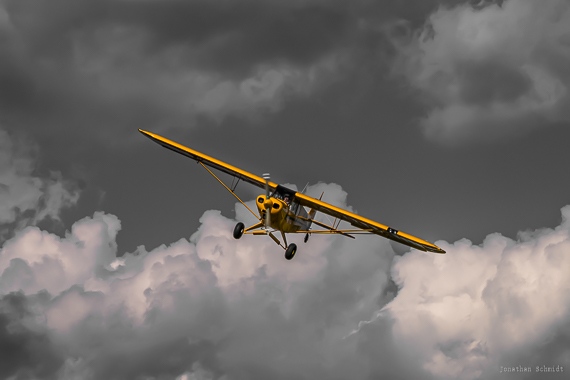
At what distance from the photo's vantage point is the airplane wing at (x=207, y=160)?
68.6m

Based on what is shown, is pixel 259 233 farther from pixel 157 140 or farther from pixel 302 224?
pixel 157 140

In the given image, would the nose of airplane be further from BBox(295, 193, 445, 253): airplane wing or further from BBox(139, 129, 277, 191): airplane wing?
BBox(139, 129, 277, 191): airplane wing

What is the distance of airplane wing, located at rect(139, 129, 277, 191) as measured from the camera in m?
68.6

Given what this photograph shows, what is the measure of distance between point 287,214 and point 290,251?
10.1 ft

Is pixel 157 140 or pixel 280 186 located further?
pixel 157 140

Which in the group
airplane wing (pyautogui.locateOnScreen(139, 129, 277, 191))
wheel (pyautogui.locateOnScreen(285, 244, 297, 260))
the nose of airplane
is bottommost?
wheel (pyautogui.locateOnScreen(285, 244, 297, 260))

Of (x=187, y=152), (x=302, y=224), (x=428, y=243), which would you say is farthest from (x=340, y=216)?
(x=187, y=152)

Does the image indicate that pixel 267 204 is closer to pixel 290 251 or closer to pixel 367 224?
pixel 290 251

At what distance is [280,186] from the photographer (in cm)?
6391

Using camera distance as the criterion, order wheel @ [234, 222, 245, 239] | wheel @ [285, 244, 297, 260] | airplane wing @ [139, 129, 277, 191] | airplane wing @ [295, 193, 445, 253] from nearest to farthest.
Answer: wheel @ [234, 222, 245, 239], wheel @ [285, 244, 297, 260], airplane wing @ [295, 193, 445, 253], airplane wing @ [139, 129, 277, 191]

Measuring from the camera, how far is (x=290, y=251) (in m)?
63.6

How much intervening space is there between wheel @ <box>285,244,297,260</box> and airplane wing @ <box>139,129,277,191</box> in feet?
22.8

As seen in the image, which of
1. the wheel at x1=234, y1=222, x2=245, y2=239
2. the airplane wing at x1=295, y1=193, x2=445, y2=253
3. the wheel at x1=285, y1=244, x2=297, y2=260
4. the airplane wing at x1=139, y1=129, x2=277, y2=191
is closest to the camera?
the wheel at x1=234, y1=222, x2=245, y2=239

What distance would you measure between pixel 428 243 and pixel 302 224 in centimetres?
1097
